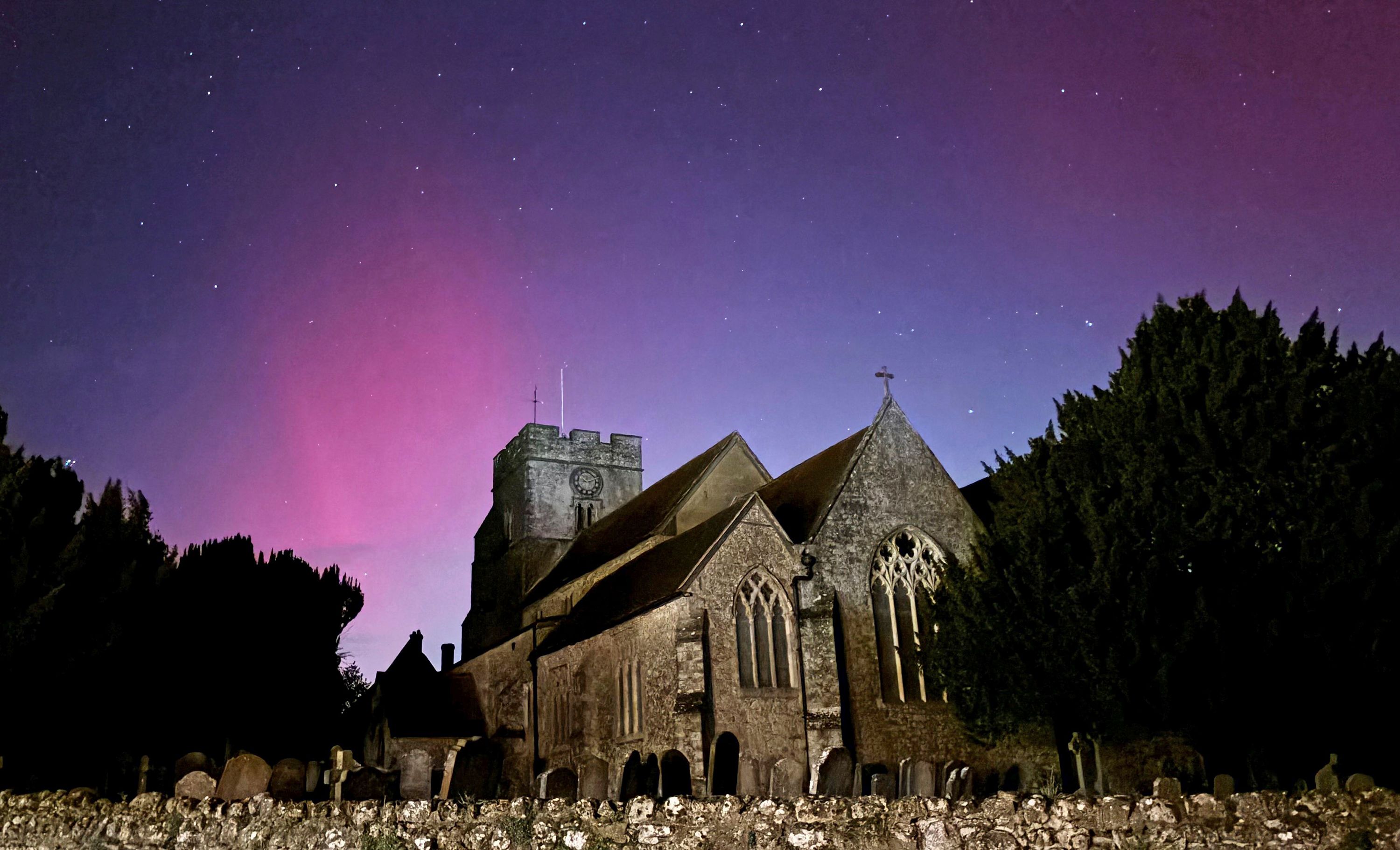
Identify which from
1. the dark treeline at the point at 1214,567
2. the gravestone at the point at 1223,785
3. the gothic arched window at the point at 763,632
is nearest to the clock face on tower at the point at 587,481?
the gothic arched window at the point at 763,632

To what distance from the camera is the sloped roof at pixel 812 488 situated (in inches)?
906

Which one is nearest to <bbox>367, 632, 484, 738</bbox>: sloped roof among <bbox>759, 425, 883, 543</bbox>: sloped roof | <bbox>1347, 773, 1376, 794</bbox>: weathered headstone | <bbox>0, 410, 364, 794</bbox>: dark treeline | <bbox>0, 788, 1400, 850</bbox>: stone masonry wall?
<bbox>0, 410, 364, 794</bbox>: dark treeline

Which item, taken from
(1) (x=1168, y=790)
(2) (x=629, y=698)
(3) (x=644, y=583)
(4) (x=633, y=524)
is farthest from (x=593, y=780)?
(4) (x=633, y=524)

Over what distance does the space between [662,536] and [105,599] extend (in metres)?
13.7

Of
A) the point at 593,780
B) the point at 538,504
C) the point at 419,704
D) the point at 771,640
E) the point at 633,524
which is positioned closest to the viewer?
the point at 593,780

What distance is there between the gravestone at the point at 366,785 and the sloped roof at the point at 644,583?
1108cm

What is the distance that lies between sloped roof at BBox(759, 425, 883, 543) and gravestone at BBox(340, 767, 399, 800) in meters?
13.4

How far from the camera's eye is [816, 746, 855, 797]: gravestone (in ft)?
28.8

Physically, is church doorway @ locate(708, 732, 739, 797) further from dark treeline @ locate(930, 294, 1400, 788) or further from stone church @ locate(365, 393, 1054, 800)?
dark treeline @ locate(930, 294, 1400, 788)

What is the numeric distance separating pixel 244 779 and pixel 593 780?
11.9 ft

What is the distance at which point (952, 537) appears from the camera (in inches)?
929

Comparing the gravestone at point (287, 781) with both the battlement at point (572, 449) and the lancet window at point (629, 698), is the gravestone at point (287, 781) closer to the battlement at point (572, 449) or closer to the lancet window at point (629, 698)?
the lancet window at point (629, 698)

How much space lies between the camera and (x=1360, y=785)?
8000mm

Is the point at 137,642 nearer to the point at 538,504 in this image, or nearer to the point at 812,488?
the point at 812,488
